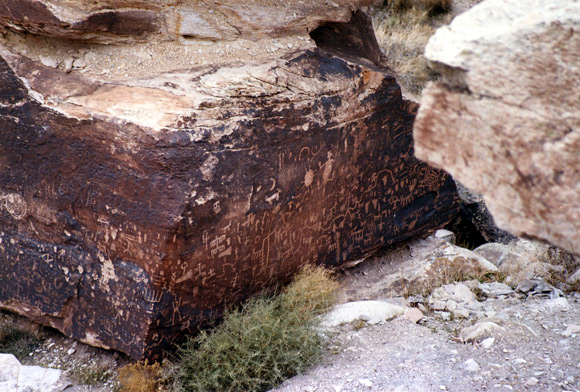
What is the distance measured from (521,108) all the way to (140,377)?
223 cm

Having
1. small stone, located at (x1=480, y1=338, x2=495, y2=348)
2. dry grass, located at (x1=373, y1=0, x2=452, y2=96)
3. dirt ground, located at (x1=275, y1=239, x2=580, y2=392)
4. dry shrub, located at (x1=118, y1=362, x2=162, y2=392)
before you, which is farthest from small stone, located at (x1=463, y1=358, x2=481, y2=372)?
dry grass, located at (x1=373, y1=0, x2=452, y2=96)

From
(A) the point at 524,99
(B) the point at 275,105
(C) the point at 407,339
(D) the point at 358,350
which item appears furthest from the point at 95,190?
(A) the point at 524,99

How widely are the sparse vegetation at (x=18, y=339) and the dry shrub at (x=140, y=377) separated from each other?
73cm

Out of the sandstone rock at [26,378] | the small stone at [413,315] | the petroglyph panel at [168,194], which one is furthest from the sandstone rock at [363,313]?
the sandstone rock at [26,378]

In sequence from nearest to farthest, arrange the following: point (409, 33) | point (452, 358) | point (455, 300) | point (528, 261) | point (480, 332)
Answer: point (452, 358), point (480, 332), point (455, 300), point (528, 261), point (409, 33)

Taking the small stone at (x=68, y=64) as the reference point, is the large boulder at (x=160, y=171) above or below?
below

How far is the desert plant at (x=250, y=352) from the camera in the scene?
2.95m

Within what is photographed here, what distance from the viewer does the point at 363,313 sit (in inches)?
136

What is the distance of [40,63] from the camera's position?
3.22 metres

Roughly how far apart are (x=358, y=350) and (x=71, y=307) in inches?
63.0

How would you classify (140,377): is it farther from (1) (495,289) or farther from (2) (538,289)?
(2) (538,289)

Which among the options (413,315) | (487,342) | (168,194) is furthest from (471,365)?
(168,194)

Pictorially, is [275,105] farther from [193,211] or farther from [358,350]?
[358,350]

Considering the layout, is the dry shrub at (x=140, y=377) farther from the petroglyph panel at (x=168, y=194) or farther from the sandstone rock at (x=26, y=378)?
the sandstone rock at (x=26, y=378)
